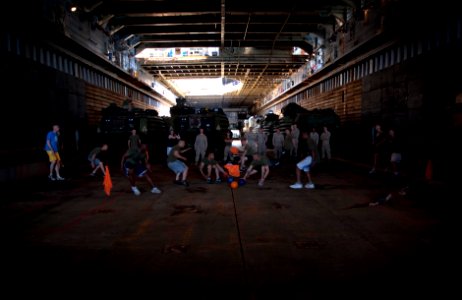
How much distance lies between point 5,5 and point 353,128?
50.1 feet

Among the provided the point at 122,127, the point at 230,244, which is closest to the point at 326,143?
the point at 122,127

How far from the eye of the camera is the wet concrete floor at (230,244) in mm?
3312

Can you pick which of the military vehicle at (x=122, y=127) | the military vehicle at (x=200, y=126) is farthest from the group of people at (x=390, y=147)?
the military vehicle at (x=122, y=127)

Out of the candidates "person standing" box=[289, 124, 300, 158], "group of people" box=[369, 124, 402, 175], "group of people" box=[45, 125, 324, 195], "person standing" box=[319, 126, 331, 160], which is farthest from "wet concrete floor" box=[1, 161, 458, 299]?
"person standing" box=[289, 124, 300, 158]

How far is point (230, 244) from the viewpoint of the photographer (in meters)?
4.55

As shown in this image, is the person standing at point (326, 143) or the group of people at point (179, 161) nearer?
the group of people at point (179, 161)

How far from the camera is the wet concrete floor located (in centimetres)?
331

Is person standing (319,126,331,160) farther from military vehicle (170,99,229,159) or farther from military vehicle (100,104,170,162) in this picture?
military vehicle (100,104,170,162)

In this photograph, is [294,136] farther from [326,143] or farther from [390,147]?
[390,147]

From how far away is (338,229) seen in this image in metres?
5.29

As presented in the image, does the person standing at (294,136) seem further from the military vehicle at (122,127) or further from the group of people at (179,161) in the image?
the military vehicle at (122,127)

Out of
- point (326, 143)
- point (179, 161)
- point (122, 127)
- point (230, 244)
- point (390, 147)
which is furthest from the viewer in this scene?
point (122, 127)

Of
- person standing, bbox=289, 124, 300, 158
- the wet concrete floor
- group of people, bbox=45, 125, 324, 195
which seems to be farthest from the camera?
person standing, bbox=289, 124, 300, 158

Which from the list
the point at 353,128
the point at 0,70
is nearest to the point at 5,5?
the point at 0,70
